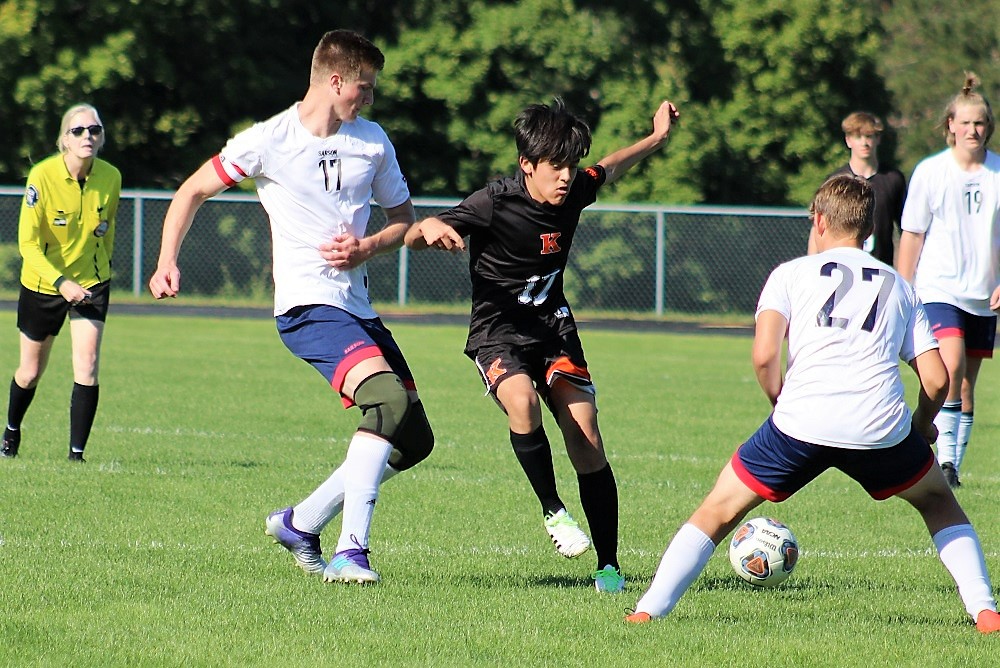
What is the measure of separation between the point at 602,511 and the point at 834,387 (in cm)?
146

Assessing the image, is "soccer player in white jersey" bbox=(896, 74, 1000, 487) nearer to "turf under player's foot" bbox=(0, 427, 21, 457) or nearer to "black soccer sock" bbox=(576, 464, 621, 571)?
"black soccer sock" bbox=(576, 464, 621, 571)

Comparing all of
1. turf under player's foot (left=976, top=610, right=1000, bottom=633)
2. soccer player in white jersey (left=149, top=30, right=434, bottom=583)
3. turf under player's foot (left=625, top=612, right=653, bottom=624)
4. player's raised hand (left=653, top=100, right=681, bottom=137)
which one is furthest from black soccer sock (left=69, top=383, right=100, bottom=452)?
turf under player's foot (left=976, top=610, right=1000, bottom=633)

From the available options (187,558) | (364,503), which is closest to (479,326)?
(364,503)

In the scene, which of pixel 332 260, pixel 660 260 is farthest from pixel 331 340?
pixel 660 260

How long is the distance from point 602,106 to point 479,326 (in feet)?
84.1

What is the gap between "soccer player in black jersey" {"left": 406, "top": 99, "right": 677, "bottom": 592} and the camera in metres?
5.92

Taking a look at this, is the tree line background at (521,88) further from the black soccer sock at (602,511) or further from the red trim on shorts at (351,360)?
the red trim on shorts at (351,360)

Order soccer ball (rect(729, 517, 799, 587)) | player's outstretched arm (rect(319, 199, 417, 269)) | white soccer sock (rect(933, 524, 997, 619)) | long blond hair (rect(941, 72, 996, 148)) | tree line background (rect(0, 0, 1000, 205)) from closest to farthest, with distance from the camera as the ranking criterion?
white soccer sock (rect(933, 524, 997, 619)) → player's outstretched arm (rect(319, 199, 417, 269)) → soccer ball (rect(729, 517, 799, 587)) → long blond hair (rect(941, 72, 996, 148)) → tree line background (rect(0, 0, 1000, 205))

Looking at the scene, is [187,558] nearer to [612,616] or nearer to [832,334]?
[612,616]

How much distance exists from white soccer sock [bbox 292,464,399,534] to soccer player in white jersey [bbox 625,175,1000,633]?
149 centimetres

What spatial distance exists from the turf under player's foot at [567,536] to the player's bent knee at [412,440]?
617 millimetres

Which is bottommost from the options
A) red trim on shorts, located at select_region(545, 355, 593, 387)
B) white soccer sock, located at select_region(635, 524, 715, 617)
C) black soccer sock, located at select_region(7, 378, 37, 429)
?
black soccer sock, located at select_region(7, 378, 37, 429)

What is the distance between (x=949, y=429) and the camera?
887 centimetres

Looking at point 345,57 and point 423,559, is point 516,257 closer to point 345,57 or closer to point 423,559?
point 345,57
